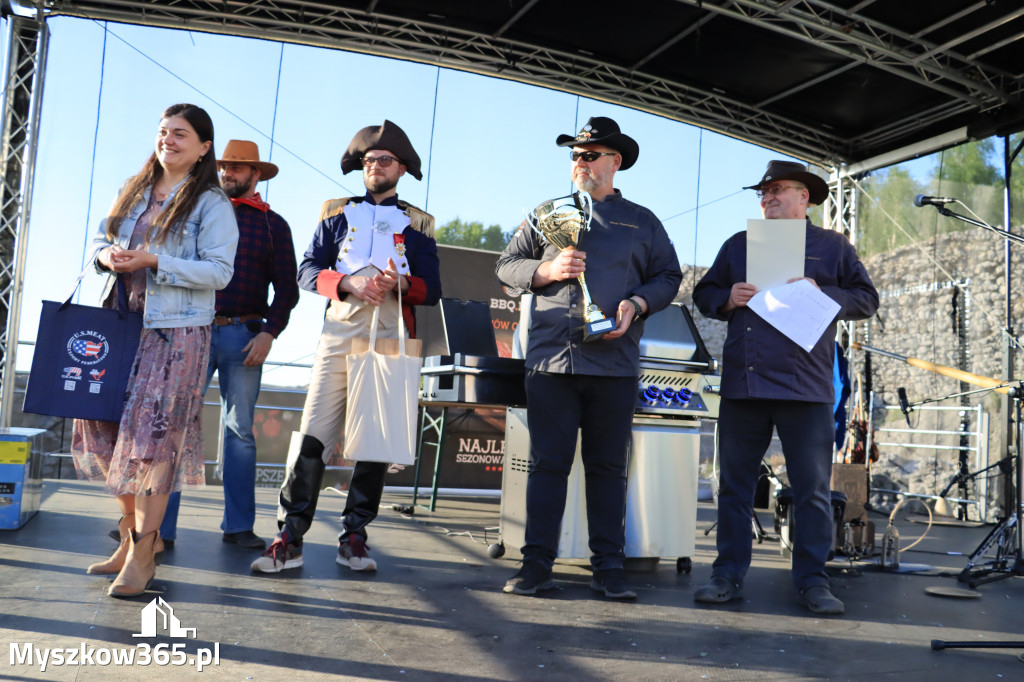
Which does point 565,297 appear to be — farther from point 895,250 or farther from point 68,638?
point 895,250

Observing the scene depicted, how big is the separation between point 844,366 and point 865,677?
9.92ft

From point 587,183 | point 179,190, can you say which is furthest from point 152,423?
point 587,183

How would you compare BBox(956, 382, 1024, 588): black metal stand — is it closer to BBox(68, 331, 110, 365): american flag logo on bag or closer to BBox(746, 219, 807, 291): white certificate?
BBox(746, 219, 807, 291): white certificate

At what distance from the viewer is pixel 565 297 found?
305cm

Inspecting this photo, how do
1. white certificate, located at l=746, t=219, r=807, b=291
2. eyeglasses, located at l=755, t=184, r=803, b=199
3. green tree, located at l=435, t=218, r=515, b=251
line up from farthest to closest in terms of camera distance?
green tree, located at l=435, t=218, r=515, b=251, eyeglasses, located at l=755, t=184, r=803, b=199, white certificate, located at l=746, t=219, r=807, b=291

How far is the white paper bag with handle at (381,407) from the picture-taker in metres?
2.90

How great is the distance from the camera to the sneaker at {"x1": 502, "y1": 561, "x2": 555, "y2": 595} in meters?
2.92

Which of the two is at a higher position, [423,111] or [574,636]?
[423,111]

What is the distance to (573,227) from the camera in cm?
296

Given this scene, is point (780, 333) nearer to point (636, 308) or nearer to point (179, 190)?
point (636, 308)

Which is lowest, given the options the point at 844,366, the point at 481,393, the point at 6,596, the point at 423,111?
the point at 6,596

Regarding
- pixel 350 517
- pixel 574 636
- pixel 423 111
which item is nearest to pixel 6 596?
pixel 350 517

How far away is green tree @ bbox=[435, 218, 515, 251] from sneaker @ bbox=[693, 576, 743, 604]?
5.42 meters

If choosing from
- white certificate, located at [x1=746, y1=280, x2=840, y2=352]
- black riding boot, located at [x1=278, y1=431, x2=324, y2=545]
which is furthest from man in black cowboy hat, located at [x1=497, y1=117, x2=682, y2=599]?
black riding boot, located at [x1=278, y1=431, x2=324, y2=545]
